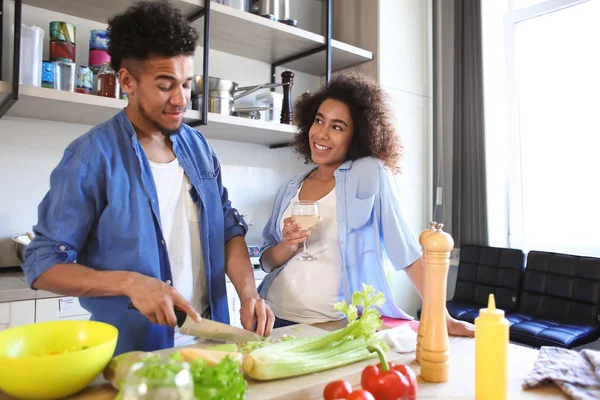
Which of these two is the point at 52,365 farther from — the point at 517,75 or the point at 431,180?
the point at 517,75

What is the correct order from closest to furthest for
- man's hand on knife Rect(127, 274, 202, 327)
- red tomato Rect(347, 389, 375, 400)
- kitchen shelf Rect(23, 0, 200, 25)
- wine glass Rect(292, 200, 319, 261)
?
1. red tomato Rect(347, 389, 375, 400)
2. man's hand on knife Rect(127, 274, 202, 327)
3. wine glass Rect(292, 200, 319, 261)
4. kitchen shelf Rect(23, 0, 200, 25)

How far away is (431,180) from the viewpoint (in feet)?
10.9

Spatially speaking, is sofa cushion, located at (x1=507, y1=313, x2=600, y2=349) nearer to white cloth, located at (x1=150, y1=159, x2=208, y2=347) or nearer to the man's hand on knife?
white cloth, located at (x1=150, y1=159, x2=208, y2=347)

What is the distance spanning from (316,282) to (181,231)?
50cm

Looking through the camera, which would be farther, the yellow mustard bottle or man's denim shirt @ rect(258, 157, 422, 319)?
man's denim shirt @ rect(258, 157, 422, 319)

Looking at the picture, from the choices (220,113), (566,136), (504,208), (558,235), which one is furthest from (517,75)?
(220,113)

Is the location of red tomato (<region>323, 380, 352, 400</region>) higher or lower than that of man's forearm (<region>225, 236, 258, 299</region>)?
lower

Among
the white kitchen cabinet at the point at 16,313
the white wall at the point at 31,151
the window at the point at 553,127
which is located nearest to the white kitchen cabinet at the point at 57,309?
the white kitchen cabinet at the point at 16,313

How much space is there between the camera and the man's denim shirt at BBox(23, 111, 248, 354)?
1064mm

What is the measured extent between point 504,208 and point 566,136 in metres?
0.63

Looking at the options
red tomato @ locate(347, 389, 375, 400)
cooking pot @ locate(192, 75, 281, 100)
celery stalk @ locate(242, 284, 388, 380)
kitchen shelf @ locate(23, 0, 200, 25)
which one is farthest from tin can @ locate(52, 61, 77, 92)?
red tomato @ locate(347, 389, 375, 400)

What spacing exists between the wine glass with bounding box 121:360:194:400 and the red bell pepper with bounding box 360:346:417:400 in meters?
0.32

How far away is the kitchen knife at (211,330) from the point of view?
3.31 feet

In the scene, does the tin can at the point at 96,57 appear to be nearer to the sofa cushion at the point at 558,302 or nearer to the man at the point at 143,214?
the man at the point at 143,214
